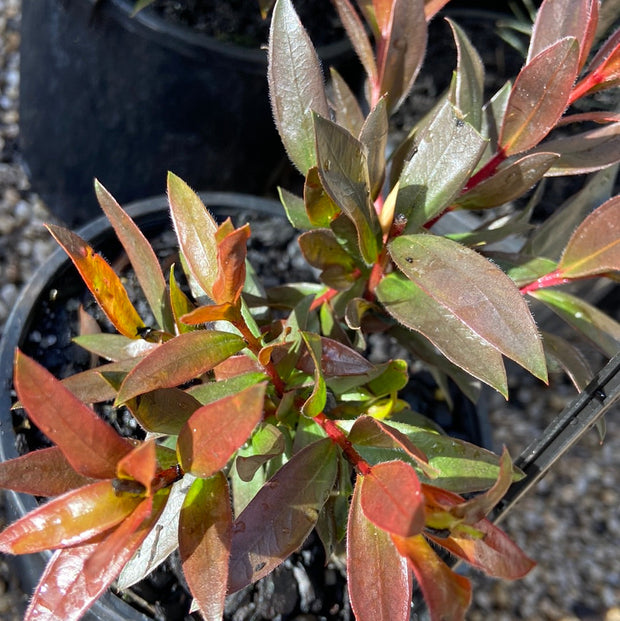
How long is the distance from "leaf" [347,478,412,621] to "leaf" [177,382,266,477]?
17 cm

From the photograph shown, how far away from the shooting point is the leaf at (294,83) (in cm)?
78

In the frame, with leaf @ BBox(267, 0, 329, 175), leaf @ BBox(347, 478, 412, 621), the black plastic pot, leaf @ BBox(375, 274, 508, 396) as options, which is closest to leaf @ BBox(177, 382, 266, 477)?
leaf @ BBox(347, 478, 412, 621)

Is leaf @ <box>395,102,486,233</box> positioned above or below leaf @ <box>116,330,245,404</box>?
above

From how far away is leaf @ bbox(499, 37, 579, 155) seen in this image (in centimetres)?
71

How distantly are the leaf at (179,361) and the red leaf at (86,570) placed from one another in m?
0.10

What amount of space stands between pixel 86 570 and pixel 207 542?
0.15 m

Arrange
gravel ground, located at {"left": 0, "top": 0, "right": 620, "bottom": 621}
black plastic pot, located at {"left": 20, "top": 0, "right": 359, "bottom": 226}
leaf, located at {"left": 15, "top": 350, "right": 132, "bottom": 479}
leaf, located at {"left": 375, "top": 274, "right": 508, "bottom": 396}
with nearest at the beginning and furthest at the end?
leaf, located at {"left": 15, "top": 350, "right": 132, "bottom": 479}, leaf, located at {"left": 375, "top": 274, "right": 508, "bottom": 396}, black plastic pot, located at {"left": 20, "top": 0, "right": 359, "bottom": 226}, gravel ground, located at {"left": 0, "top": 0, "right": 620, "bottom": 621}

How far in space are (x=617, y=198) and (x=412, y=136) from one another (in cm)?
24

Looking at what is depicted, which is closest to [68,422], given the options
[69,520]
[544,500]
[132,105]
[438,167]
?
[69,520]

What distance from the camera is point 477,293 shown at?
648mm

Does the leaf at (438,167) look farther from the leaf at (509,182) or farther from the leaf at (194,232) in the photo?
the leaf at (194,232)

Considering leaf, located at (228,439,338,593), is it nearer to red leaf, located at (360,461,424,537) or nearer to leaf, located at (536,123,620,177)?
red leaf, located at (360,461,424,537)

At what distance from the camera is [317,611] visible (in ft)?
3.16

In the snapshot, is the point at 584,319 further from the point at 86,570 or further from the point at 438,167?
the point at 86,570
